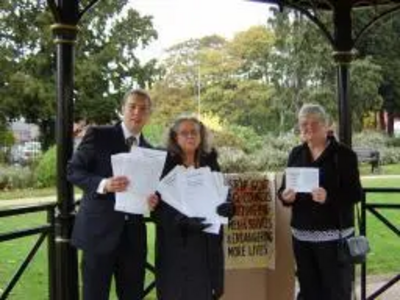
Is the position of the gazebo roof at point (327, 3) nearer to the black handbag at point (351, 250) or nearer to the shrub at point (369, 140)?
the black handbag at point (351, 250)

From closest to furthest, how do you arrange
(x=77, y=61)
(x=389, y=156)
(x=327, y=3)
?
(x=327, y=3), (x=77, y=61), (x=389, y=156)

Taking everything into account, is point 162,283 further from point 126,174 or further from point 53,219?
point 53,219

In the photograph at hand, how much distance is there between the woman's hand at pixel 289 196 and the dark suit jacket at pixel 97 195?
1223mm

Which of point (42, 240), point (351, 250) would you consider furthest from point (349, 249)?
point (42, 240)

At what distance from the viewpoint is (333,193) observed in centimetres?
485

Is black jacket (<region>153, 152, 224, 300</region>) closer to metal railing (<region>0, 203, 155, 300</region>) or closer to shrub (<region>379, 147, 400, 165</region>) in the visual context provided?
metal railing (<region>0, 203, 155, 300</region>)

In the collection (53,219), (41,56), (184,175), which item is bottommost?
(53,219)

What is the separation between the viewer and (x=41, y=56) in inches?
1287

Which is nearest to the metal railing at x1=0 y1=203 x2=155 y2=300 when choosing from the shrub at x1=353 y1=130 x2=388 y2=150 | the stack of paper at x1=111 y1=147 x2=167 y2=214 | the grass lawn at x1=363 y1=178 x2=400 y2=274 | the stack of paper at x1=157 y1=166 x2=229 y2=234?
the stack of paper at x1=157 y1=166 x2=229 y2=234

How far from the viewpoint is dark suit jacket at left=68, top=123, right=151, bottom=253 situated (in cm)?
416

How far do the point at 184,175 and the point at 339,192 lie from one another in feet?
3.77

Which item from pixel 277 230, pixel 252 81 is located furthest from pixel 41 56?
pixel 277 230

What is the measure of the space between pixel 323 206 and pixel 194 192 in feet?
3.30

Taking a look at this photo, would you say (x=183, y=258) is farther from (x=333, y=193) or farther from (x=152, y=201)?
(x=333, y=193)
